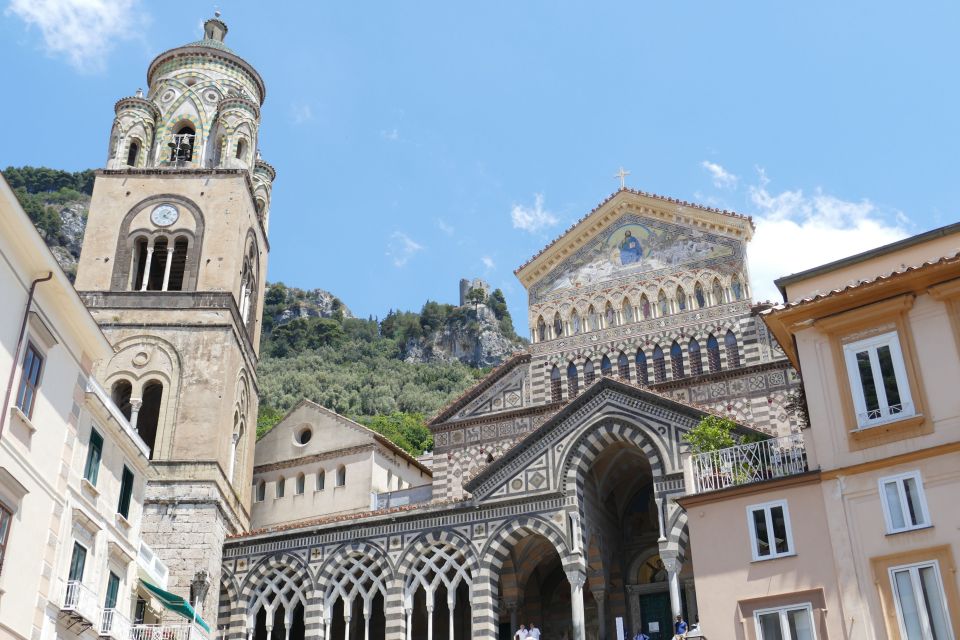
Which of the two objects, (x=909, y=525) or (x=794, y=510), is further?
(x=794, y=510)

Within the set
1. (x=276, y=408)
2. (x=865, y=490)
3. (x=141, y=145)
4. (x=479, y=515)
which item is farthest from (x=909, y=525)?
(x=276, y=408)

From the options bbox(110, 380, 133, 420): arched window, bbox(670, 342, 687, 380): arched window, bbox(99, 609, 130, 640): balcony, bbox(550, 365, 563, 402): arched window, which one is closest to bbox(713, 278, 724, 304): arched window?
bbox(670, 342, 687, 380): arched window

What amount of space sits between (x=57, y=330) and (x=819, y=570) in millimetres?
12834

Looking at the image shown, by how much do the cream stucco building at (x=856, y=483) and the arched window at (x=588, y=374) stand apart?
48.6 feet

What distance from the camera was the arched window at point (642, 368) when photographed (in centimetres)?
3231

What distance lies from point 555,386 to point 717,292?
5769 millimetres

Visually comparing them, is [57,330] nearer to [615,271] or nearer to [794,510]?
[794,510]

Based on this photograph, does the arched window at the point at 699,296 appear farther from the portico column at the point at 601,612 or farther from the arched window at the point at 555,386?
the portico column at the point at 601,612

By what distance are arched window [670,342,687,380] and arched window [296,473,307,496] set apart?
1249 centimetres

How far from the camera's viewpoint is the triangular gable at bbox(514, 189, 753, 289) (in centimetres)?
3328

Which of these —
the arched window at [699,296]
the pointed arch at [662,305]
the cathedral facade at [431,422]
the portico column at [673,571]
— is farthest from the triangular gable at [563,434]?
the arched window at [699,296]

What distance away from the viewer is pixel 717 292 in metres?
32.7

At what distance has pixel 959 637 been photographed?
14.1 meters

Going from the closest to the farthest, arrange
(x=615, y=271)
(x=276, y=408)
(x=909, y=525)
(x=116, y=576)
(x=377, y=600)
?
1. (x=909, y=525)
2. (x=116, y=576)
3. (x=377, y=600)
4. (x=615, y=271)
5. (x=276, y=408)
